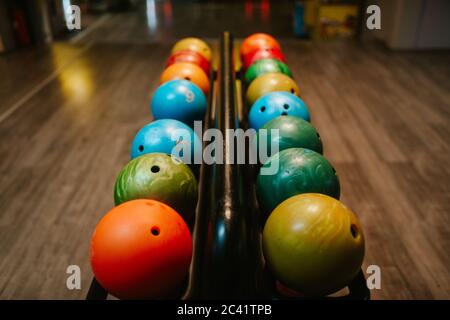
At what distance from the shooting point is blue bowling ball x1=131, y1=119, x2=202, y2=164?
6.01 feet

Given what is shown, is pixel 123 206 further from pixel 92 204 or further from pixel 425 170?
pixel 425 170

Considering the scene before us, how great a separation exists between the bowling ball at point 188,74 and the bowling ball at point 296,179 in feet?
3.68

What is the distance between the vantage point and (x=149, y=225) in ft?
4.22

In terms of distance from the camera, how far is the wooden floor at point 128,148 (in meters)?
2.07

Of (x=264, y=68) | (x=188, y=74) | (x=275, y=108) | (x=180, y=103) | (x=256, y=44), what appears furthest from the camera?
(x=256, y=44)

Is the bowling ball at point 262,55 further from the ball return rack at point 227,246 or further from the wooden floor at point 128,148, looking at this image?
the ball return rack at point 227,246

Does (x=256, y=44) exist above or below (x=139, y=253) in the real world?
above

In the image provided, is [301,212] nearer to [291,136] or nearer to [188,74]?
[291,136]

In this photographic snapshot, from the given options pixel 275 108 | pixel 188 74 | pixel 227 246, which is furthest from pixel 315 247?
pixel 188 74

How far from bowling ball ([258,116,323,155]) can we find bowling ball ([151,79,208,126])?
1.80ft

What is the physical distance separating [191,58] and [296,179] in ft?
5.36

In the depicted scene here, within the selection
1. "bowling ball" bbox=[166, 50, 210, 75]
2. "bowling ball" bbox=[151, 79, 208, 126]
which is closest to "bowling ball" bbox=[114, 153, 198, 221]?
"bowling ball" bbox=[151, 79, 208, 126]

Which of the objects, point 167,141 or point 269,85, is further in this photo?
point 269,85

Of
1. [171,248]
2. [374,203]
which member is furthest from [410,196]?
[171,248]
